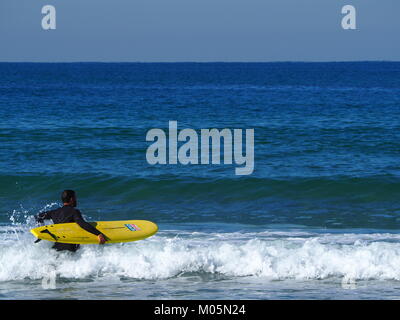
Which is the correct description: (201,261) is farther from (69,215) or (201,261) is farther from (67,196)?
(67,196)

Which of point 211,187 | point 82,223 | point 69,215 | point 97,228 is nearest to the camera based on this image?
point 82,223

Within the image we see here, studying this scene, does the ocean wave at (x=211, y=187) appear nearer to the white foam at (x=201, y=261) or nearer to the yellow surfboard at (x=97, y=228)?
the white foam at (x=201, y=261)

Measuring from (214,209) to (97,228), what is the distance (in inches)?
222

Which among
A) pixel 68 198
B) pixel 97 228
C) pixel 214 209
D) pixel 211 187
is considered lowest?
pixel 214 209

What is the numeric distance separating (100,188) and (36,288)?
8523 mm

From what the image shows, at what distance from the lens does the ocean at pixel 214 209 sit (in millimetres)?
10594

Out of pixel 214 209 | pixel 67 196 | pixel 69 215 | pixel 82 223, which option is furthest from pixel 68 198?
pixel 214 209

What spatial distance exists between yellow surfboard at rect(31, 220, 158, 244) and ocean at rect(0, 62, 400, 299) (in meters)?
0.38

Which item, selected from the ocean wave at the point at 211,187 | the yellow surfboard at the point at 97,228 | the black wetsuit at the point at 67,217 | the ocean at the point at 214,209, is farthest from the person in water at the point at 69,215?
the ocean wave at the point at 211,187

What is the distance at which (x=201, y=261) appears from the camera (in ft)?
37.1

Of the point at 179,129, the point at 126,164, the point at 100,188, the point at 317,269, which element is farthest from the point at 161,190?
the point at 179,129

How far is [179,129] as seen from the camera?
32.0m

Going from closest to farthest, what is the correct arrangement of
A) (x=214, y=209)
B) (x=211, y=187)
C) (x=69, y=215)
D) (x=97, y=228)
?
(x=69, y=215)
(x=97, y=228)
(x=214, y=209)
(x=211, y=187)

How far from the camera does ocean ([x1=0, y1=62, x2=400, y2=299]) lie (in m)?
10.6
